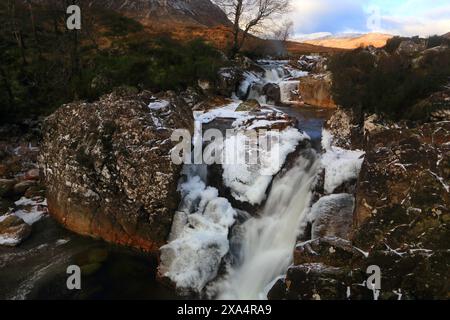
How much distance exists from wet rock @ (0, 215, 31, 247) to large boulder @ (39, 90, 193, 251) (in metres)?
0.90

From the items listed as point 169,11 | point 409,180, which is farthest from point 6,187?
point 169,11

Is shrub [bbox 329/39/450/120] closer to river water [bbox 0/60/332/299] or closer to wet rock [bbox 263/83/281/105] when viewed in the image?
river water [bbox 0/60/332/299]

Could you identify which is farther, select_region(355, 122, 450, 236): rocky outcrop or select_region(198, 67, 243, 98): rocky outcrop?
select_region(198, 67, 243, 98): rocky outcrop

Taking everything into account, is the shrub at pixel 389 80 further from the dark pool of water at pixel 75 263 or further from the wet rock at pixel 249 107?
the dark pool of water at pixel 75 263

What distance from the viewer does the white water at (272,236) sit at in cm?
865

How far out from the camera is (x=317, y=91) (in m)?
17.3

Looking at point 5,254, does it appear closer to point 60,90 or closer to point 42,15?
point 60,90

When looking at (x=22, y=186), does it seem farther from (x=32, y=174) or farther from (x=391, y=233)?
(x=391, y=233)

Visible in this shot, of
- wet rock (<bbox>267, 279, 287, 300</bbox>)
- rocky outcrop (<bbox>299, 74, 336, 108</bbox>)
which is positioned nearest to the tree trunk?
rocky outcrop (<bbox>299, 74, 336, 108</bbox>)

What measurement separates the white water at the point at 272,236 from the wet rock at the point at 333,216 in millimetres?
564

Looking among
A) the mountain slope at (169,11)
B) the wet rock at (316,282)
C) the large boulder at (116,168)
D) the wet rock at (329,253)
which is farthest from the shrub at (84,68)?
the mountain slope at (169,11)

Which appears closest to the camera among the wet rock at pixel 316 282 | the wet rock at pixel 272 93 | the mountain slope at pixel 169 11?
the wet rock at pixel 316 282

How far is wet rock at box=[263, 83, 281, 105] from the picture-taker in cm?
1841
